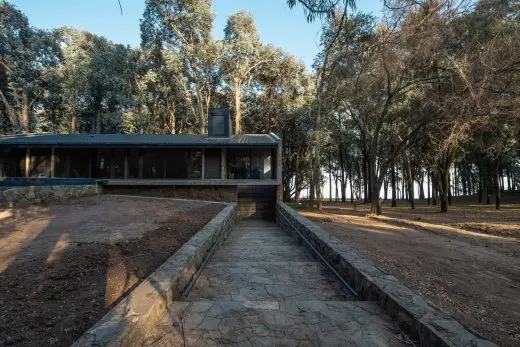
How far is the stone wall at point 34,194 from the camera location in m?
11.7

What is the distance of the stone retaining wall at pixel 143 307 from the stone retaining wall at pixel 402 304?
2.39m

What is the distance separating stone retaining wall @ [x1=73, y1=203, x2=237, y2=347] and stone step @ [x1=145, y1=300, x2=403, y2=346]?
0.15 meters

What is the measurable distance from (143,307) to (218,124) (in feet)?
62.2

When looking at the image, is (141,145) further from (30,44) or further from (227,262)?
(30,44)

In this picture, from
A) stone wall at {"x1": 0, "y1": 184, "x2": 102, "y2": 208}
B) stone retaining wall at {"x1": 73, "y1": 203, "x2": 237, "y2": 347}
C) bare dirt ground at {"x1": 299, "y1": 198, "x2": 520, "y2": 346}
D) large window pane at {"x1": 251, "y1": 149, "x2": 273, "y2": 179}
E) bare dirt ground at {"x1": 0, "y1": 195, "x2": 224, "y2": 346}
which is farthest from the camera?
large window pane at {"x1": 251, "y1": 149, "x2": 273, "y2": 179}

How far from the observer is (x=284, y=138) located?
33.8m

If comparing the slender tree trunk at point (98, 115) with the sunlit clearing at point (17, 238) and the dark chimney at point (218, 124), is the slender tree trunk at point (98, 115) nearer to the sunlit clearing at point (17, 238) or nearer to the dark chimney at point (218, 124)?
the dark chimney at point (218, 124)

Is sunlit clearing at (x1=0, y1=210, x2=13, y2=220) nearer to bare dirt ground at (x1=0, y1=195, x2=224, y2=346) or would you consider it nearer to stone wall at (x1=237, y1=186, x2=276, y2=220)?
bare dirt ground at (x1=0, y1=195, x2=224, y2=346)

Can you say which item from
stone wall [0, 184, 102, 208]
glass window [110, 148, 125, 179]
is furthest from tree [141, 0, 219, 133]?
stone wall [0, 184, 102, 208]

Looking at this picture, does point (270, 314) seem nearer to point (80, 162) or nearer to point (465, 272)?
point (465, 272)

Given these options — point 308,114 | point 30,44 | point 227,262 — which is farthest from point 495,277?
point 30,44

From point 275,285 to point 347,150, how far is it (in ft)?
114

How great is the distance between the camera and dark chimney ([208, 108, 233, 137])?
21.5m

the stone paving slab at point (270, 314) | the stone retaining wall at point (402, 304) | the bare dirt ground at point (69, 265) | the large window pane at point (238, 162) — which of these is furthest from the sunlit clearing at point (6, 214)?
the large window pane at point (238, 162)
